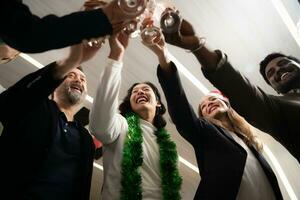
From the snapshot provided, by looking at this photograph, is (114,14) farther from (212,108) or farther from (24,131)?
(212,108)

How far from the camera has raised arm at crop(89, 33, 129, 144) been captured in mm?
1517

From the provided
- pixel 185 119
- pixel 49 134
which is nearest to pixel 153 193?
pixel 185 119

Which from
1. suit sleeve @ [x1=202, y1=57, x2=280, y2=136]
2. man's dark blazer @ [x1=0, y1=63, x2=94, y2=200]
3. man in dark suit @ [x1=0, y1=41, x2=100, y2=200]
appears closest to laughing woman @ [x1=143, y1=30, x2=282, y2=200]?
suit sleeve @ [x1=202, y1=57, x2=280, y2=136]

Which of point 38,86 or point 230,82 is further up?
point 230,82

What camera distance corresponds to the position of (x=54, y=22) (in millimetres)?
929

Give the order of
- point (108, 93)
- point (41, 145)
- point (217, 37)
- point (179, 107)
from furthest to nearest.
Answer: point (217, 37) < point (179, 107) < point (108, 93) < point (41, 145)

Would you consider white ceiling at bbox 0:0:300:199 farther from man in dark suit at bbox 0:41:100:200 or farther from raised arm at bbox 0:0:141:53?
raised arm at bbox 0:0:141:53

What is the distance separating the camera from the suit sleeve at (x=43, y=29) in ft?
3.01

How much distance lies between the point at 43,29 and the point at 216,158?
106 centimetres

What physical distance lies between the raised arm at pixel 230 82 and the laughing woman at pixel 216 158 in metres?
0.22

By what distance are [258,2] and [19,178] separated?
184cm

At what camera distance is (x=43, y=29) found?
0.92 m

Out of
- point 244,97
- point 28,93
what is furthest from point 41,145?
point 244,97

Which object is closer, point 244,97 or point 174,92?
point 244,97
